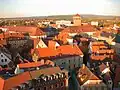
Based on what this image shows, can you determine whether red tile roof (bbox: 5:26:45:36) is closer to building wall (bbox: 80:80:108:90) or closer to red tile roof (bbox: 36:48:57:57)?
red tile roof (bbox: 36:48:57:57)

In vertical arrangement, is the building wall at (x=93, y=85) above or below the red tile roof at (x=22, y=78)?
below

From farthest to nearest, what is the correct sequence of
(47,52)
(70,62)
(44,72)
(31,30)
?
(31,30) → (70,62) → (47,52) → (44,72)

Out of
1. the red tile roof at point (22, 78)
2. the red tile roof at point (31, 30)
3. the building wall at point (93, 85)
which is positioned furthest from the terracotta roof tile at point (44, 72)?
the red tile roof at point (31, 30)

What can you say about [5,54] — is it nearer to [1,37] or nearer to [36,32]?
[1,37]

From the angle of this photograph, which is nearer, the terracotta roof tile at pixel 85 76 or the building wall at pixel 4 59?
the terracotta roof tile at pixel 85 76

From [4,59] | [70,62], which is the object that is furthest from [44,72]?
[70,62]

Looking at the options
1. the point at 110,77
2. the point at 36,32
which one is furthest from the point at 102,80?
the point at 36,32

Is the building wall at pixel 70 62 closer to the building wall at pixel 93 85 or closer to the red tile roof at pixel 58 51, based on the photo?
the red tile roof at pixel 58 51

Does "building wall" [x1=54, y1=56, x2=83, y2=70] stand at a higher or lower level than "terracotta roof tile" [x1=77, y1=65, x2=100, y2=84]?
lower

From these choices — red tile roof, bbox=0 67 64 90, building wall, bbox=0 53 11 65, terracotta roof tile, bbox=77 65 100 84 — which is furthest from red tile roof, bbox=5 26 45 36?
red tile roof, bbox=0 67 64 90

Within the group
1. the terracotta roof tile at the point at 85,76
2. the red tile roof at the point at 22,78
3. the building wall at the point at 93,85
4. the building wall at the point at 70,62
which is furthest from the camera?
the building wall at the point at 70,62

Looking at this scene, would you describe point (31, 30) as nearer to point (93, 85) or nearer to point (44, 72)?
point (93, 85)
